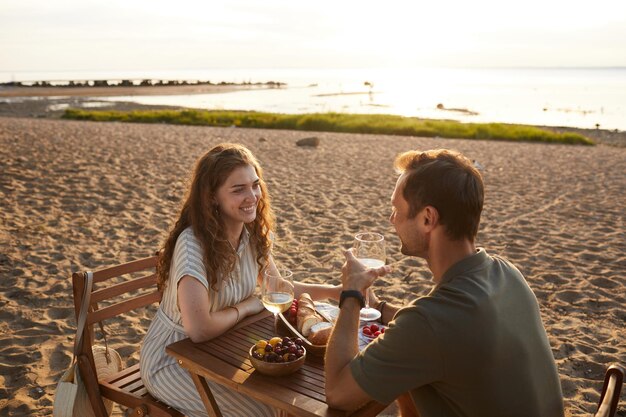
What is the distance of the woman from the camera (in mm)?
2633

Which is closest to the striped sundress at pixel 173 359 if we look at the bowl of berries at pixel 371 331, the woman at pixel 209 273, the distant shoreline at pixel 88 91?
the woman at pixel 209 273

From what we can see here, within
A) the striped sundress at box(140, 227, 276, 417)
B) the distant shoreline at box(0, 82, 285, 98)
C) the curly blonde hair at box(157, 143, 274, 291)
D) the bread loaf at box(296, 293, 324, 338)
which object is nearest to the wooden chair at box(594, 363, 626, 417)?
the bread loaf at box(296, 293, 324, 338)

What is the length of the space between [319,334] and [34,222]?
23.3 feet

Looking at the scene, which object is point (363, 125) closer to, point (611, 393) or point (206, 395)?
point (206, 395)

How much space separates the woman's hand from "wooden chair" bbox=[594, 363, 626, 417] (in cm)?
171

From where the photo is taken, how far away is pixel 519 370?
6.09 feet

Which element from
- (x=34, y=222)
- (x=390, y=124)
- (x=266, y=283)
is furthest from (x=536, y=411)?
(x=390, y=124)

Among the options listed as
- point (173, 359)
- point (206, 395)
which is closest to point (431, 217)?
point (206, 395)

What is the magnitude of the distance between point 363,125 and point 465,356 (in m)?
25.9

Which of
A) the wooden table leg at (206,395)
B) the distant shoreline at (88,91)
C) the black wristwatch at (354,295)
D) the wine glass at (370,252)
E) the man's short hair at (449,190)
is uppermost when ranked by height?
the distant shoreline at (88,91)

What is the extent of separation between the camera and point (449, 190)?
1.97m

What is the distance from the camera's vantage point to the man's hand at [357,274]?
2176 millimetres

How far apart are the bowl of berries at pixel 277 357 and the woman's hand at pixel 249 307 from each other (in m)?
0.51

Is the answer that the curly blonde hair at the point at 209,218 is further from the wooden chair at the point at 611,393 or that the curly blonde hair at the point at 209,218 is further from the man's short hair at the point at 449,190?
the wooden chair at the point at 611,393
